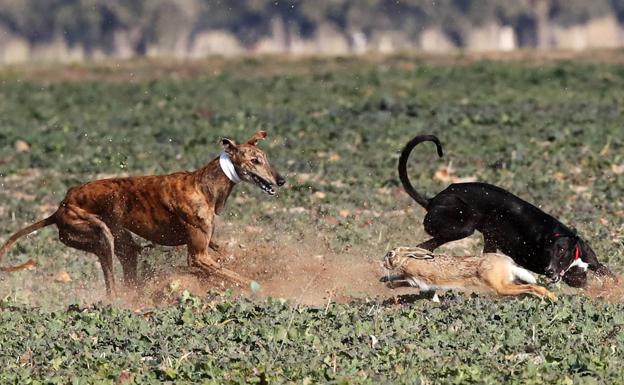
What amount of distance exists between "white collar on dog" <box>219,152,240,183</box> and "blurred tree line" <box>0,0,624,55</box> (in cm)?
6055

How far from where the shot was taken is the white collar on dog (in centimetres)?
1116

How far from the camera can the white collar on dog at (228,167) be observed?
440 inches

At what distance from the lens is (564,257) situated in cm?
1105

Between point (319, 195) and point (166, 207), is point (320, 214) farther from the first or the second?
point (166, 207)

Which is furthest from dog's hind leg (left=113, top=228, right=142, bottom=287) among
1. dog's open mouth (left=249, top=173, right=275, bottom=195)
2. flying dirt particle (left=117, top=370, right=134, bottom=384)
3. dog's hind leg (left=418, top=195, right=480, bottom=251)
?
flying dirt particle (left=117, top=370, right=134, bottom=384)

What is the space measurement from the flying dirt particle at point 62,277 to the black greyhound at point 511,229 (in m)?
3.22

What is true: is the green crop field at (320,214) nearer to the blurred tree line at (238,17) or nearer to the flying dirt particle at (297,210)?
the flying dirt particle at (297,210)

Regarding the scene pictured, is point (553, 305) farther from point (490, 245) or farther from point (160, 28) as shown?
point (160, 28)

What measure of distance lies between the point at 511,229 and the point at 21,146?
1058 centimetres

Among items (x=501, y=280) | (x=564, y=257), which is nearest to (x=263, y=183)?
(x=501, y=280)

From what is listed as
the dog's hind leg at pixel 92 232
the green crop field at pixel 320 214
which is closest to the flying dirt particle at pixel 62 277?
the green crop field at pixel 320 214

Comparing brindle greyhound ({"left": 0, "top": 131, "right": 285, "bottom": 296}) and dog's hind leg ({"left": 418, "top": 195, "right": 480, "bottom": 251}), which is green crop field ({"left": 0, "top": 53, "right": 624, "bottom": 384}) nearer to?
brindle greyhound ({"left": 0, "top": 131, "right": 285, "bottom": 296})

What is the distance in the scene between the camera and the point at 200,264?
A: 11195mm

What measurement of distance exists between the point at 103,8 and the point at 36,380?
6730 centimetres
